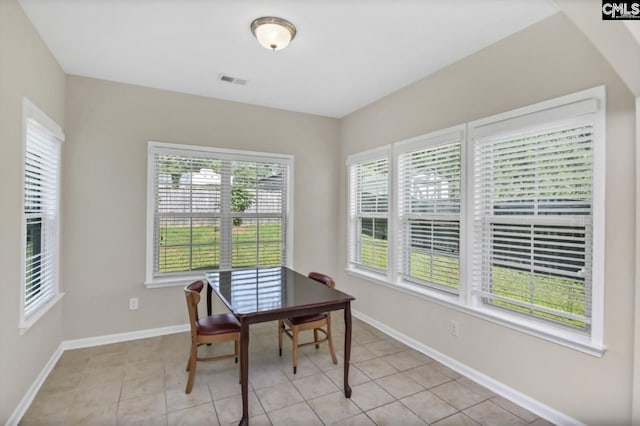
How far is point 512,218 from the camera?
8.16 feet

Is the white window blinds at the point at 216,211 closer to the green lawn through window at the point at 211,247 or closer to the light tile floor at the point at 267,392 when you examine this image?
the green lawn through window at the point at 211,247

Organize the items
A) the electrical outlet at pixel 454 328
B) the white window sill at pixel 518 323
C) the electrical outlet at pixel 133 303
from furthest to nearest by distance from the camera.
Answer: the electrical outlet at pixel 133 303
the electrical outlet at pixel 454 328
the white window sill at pixel 518 323

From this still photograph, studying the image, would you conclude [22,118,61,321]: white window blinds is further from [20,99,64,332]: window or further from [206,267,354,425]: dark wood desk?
[206,267,354,425]: dark wood desk

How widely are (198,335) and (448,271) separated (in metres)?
2.23

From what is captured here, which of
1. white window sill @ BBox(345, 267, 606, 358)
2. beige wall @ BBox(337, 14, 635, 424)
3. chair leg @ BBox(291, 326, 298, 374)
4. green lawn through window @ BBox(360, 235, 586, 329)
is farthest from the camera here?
chair leg @ BBox(291, 326, 298, 374)

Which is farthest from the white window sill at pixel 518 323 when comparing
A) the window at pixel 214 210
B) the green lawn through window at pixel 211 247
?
the window at pixel 214 210

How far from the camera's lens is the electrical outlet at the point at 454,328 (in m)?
2.89

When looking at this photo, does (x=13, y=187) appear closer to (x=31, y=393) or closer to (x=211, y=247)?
(x=31, y=393)

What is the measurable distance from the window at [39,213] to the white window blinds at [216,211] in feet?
2.86

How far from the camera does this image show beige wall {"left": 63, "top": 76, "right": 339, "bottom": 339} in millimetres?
3295

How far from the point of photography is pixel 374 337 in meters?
3.62

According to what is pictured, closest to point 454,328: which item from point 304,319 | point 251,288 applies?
point 304,319

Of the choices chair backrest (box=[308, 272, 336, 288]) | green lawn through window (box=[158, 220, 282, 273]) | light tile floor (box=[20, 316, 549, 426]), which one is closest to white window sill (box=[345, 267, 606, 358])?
light tile floor (box=[20, 316, 549, 426])

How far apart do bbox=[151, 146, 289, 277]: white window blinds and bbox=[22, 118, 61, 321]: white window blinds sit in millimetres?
877
